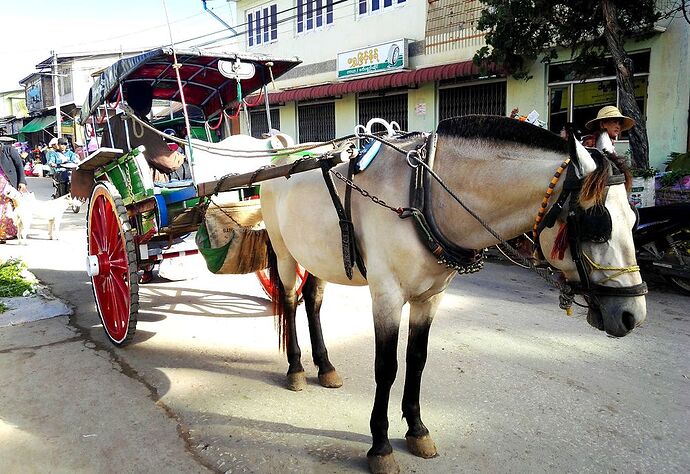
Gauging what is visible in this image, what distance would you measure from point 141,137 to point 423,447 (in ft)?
12.3

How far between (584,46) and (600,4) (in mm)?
1233

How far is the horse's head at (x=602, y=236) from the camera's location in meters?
2.13

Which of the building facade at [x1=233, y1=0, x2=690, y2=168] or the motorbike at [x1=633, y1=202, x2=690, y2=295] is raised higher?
the building facade at [x1=233, y1=0, x2=690, y2=168]

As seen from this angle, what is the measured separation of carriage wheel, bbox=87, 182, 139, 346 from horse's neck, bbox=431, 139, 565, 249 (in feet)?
8.45

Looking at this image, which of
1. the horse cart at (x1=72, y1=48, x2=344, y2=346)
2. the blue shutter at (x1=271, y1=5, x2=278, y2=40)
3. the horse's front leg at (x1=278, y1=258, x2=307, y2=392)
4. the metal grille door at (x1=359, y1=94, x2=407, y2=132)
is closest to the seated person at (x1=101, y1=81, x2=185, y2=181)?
the horse cart at (x1=72, y1=48, x2=344, y2=346)

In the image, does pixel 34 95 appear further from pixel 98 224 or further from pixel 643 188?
pixel 643 188

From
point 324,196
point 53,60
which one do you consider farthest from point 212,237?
point 53,60

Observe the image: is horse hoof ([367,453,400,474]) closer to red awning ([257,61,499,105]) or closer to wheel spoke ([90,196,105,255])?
wheel spoke ([90,196,105,255])

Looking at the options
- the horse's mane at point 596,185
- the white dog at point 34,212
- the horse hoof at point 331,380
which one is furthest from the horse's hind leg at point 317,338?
the white dog at point 34,212

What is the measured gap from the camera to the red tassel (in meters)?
2.24

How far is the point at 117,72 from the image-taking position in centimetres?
453

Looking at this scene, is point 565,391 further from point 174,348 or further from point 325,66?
point 325,66

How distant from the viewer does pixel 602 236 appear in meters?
2.14

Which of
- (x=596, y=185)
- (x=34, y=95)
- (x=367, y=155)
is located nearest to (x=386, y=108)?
(x=367, y=155)
